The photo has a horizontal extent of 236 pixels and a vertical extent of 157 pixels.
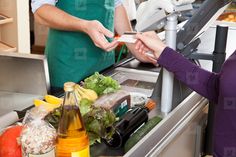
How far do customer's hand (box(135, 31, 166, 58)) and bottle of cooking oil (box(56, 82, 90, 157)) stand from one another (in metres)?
0.44

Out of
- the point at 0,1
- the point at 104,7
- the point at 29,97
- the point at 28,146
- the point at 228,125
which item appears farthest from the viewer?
the point at 0,1

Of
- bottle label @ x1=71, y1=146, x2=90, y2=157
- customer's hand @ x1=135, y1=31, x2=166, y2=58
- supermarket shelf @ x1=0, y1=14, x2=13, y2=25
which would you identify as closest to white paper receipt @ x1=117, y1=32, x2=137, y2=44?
customer's hand @ x1=135, y1=31, x2=166, y2=58

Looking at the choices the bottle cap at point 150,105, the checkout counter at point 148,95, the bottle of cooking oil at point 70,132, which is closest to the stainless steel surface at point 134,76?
the checkout counter at point 148,95

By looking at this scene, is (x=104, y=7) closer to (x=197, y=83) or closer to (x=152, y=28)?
(x=152, y=28)

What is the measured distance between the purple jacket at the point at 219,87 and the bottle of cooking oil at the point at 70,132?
44 centimetres

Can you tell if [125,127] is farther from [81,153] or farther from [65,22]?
[65,22]

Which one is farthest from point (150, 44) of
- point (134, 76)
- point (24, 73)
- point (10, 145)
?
point (24, 73)

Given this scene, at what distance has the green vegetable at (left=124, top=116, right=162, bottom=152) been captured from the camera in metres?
1.08

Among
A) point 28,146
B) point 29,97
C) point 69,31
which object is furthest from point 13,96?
point 28,146

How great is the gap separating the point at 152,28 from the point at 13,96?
763 mm

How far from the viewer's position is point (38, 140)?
851 millimetres

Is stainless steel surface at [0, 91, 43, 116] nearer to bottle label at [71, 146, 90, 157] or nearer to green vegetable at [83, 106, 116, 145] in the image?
green vegetable at [83, 106, 116, 145]

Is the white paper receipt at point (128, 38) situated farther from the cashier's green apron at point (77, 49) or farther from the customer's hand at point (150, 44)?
the cashier's green apron at point (77, 49)

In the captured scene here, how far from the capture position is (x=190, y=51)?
1415 millimetres
